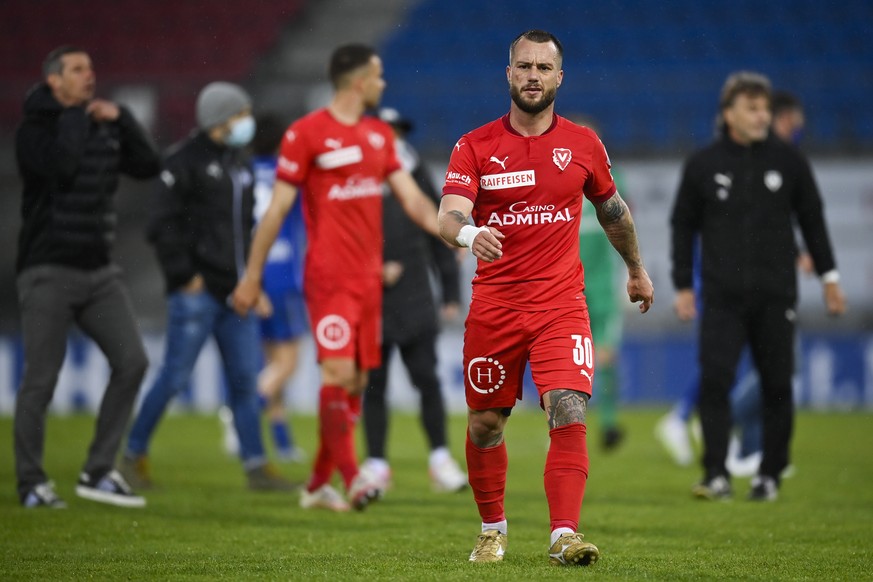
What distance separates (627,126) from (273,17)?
314 inches

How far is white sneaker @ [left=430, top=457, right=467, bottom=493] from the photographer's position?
29.3 feet

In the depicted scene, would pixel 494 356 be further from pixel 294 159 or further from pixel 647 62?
pixel 647 62

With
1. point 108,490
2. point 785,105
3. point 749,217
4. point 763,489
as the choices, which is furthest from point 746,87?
point 108,490

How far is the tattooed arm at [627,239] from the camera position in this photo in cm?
583

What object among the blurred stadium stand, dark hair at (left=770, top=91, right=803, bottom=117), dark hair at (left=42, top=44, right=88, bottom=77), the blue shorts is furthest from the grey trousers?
the blurred stadium stand

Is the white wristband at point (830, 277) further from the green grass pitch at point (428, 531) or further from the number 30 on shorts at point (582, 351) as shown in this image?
the number 30 on shorts at point (582, 351)

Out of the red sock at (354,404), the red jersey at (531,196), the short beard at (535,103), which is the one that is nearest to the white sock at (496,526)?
the red jersey at (531,196)

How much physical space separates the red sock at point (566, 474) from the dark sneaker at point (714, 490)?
123 inches

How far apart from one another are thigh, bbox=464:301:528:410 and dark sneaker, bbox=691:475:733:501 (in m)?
3.08

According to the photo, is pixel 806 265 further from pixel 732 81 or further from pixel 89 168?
pixel 89 168

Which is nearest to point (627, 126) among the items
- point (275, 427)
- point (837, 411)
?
point (837, 411)

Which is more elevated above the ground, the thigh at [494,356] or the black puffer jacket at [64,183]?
the black puffer jacket at [64,183]

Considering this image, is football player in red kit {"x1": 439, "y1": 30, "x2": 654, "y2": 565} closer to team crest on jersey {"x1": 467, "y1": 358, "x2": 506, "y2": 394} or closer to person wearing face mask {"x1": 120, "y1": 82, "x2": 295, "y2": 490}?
team crest on jersey {"x1": 467, "y1": 358, "x2": 506, "y2": 394}

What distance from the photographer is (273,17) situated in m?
26.0
